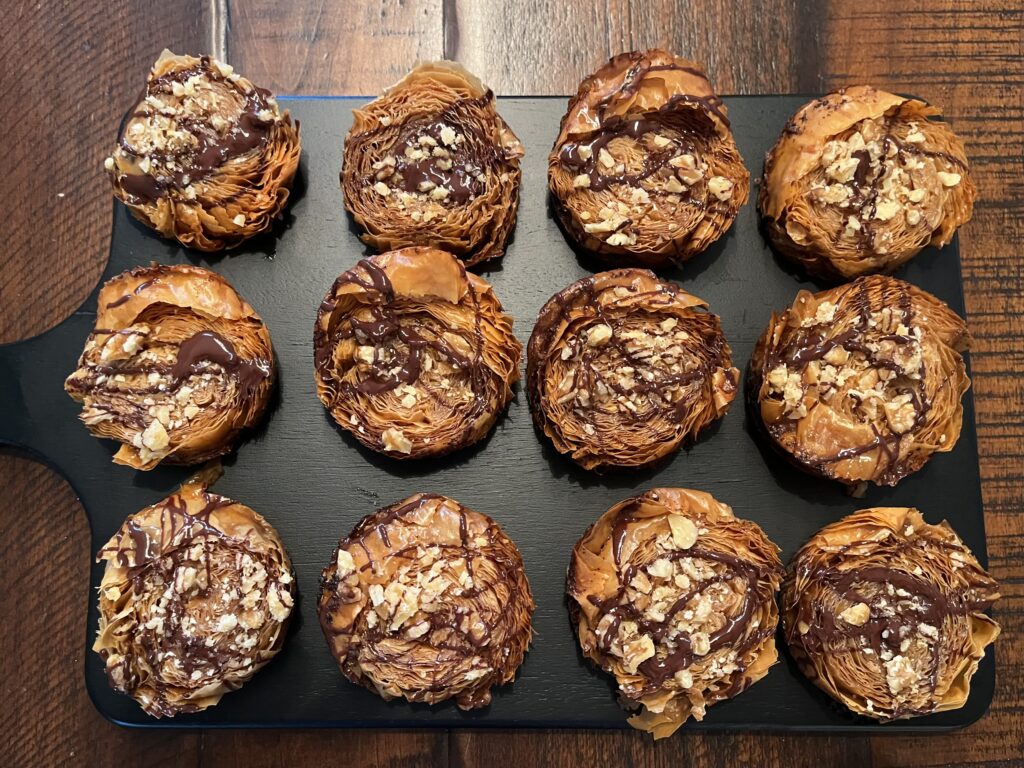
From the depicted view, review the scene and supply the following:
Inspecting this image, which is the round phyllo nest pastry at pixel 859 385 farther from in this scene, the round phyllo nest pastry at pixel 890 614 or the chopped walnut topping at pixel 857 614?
the chopped walnut topping at pixel 857 614

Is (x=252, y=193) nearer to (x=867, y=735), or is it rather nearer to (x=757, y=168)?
(x=757, y=168)

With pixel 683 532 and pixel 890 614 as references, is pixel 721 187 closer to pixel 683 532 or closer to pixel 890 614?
pixel 683 532

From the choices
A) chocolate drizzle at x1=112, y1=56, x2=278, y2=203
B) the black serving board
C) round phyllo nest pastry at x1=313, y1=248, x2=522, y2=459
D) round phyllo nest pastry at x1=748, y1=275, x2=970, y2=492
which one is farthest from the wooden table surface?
round phyllo nest pastry at x1=313, y1=248, x2=522, y2=459

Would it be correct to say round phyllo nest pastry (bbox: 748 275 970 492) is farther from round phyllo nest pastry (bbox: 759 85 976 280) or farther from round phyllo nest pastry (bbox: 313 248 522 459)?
round phyllo nest pastry (bbox: 313 248 522 459)

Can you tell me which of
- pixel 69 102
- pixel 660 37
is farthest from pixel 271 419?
pixel 660 37

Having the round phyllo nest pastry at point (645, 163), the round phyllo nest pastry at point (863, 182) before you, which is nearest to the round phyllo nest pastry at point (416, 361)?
the round phyllo nest pastry at point (645, 163)
